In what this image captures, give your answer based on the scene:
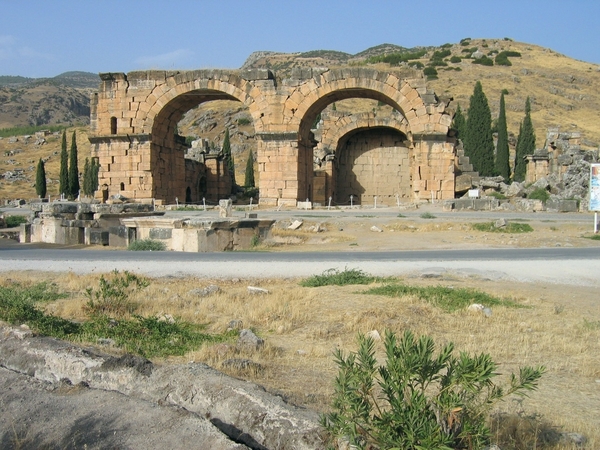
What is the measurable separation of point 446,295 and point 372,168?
22.8m

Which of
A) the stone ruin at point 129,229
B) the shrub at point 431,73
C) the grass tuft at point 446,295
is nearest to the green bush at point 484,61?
the shrub at point 431,73

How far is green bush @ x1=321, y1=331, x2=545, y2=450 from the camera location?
2.65 m

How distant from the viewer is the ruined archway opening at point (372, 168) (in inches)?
1149

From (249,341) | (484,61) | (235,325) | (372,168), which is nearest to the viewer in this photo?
(249,341)

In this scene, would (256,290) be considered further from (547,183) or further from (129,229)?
(547,183)

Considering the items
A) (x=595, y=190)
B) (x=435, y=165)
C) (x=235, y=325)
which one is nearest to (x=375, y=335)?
(x=235, y=325)

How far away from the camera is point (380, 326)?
19.6ft

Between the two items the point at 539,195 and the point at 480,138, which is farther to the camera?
the point at 480,138

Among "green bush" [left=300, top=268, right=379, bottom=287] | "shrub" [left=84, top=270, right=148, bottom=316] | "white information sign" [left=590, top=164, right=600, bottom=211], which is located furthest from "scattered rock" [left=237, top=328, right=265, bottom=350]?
"white information sign" [left=590, top=164, right=600, bottom=211]

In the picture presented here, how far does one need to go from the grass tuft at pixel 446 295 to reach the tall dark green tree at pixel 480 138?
3326cm

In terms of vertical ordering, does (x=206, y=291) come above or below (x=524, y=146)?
below

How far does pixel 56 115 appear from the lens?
380 feet

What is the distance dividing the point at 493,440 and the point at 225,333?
125 inches

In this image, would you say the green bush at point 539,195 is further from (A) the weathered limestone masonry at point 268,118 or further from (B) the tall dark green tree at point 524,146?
(B) the tall dark green tree at point 524,146
